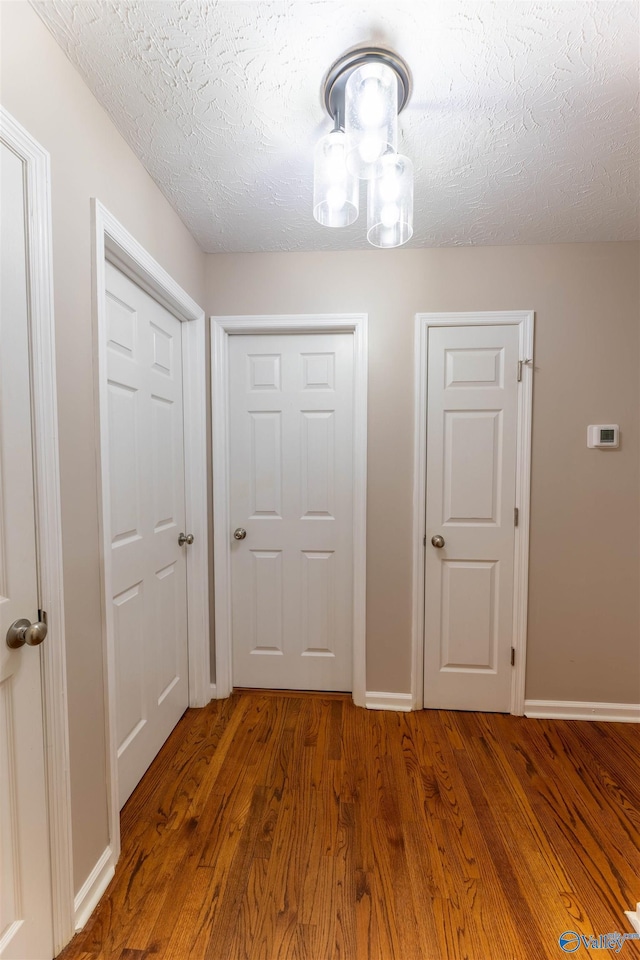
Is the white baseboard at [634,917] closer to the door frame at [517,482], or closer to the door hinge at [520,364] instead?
the door frame at [517,482]

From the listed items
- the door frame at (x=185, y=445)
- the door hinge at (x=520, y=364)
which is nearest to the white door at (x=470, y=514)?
the door hinge at (x=520, y=364)

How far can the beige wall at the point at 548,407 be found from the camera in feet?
6.67

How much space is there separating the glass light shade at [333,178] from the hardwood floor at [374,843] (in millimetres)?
2047

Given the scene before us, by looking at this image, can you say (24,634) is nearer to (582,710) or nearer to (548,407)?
(548,407)

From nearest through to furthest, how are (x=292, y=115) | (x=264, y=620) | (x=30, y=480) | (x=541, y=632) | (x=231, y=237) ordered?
1. (x=30, y=480)
2. (x=292, y=115)
3. (x=231, y=237)
4. (x=541, y=632)
5. (x=264, y=620)

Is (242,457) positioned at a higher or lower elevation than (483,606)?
higher

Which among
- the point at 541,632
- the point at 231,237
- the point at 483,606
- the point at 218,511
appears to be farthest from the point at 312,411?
the point at 541,632

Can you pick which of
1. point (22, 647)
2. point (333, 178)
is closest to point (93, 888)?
point (22, 647)

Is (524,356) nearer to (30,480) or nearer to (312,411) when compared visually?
(312,411)

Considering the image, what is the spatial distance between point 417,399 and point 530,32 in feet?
4.19

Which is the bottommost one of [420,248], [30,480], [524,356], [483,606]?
[483,606]

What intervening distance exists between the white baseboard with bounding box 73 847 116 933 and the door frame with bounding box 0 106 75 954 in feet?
0.10

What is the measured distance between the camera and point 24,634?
940 mm

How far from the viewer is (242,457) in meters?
2.22
